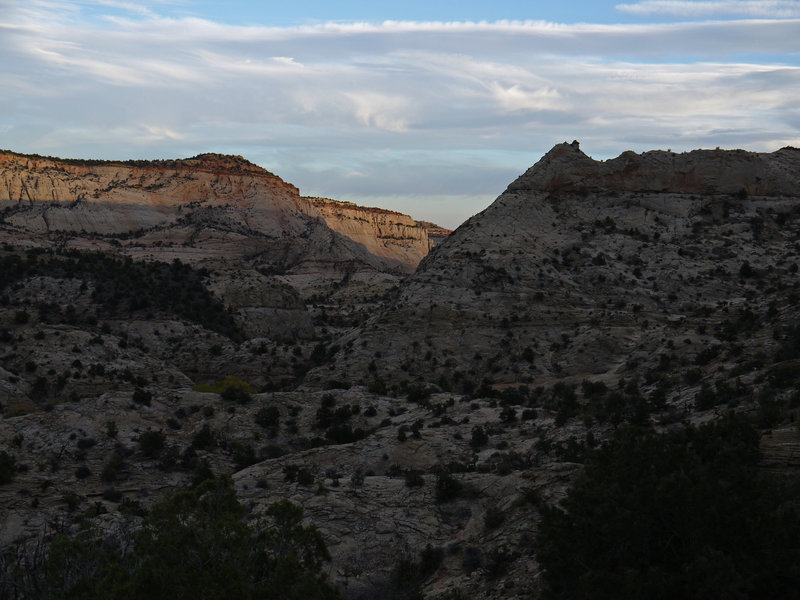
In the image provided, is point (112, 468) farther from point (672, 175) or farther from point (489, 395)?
point (672, 175)

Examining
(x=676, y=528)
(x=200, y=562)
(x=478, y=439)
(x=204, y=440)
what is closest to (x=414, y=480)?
(x=478, y=439)

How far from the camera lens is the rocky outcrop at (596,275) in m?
49.8

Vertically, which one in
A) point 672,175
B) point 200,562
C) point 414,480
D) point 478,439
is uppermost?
point 672,175

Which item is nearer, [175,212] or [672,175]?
[672,175]

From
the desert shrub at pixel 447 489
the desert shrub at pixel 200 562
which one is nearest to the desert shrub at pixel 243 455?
the desert shrub at pixel 447 489

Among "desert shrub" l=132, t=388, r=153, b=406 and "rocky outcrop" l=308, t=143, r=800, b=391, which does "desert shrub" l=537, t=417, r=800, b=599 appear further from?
"desert shrub" l=132, t=388, r=153, b=406

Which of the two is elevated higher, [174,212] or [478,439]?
[174,212]

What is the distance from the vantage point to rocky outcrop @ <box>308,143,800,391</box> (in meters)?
49.8

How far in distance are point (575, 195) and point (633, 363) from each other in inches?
1269

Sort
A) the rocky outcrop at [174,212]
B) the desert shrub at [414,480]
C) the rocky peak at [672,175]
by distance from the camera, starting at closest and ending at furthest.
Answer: the desert shrub at [414,480] < the rocky peak at [672,175] < the rocky outcrop at [174,212]

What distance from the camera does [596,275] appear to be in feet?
200

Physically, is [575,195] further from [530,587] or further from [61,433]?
[530,587]

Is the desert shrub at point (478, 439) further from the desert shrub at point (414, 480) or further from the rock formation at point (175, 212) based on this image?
the rock formation at point (175, 212)

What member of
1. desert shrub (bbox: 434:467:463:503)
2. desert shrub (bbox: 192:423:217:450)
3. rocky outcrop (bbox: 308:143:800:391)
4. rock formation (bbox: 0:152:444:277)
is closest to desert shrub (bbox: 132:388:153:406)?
desert shrub (bbox: 192:423:217:450)
